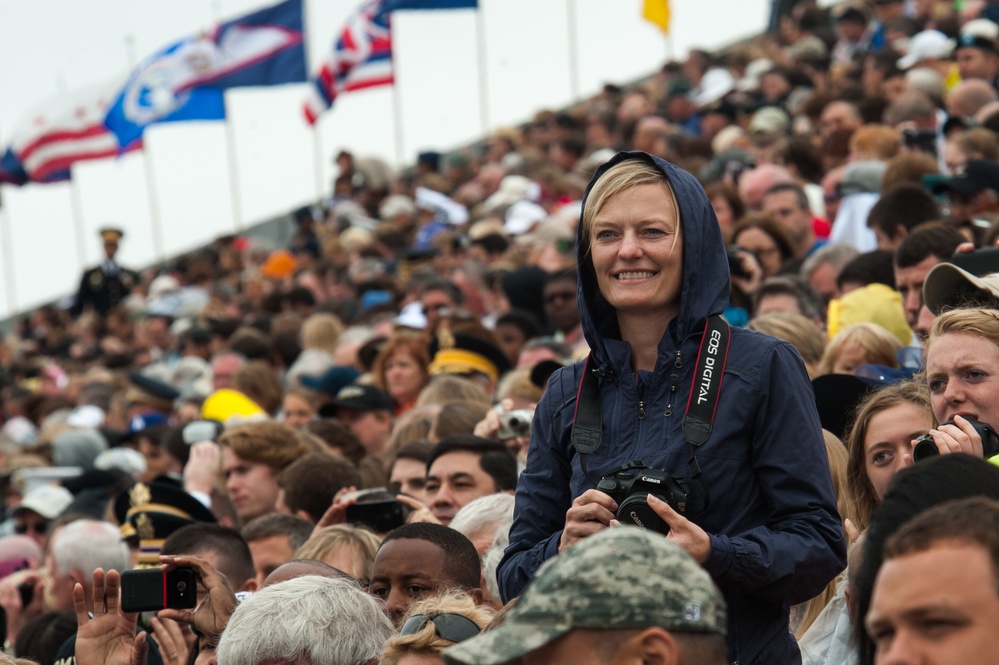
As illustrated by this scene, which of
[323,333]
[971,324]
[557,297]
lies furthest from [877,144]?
[971,324]

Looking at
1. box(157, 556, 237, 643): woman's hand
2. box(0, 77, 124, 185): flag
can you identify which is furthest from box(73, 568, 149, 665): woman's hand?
box(0, 77, 124, 185): flag

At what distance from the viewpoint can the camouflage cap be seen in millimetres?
2676

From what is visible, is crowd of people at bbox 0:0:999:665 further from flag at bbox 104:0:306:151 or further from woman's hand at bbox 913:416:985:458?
flag at bbox 104:0:306:151

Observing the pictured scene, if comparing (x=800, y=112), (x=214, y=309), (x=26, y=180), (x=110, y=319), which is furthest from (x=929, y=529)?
(x=26, y=180)

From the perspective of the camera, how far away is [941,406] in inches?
184

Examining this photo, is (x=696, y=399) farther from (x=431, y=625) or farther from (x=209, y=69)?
(x=209, y=69)

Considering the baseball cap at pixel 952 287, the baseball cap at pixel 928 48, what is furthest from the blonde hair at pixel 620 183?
the baseball cap at pixel 928 48

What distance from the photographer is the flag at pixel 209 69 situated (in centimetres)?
2488

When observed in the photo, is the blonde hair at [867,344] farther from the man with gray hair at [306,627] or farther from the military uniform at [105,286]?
the military uniform at [105,286]

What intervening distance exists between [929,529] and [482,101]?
95.1ft

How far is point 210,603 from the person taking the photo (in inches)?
200

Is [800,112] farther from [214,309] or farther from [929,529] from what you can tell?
[929,529]

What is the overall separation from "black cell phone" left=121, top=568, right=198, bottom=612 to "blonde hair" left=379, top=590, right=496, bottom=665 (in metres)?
0.71

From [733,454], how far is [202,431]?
672cm
